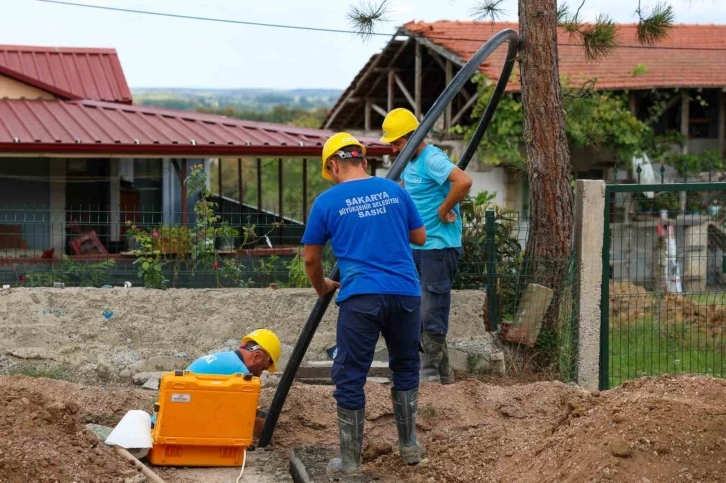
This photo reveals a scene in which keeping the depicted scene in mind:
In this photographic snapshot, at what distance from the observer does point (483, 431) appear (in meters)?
6.70

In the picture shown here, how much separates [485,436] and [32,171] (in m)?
12.0

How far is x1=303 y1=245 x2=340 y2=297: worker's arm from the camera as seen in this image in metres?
5.81

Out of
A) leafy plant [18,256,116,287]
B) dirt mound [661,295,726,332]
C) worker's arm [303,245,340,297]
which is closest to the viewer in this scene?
worker's arm [303,245,340,297]

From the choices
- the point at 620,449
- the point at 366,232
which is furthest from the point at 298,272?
the point at 620,449

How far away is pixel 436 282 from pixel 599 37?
3.63m

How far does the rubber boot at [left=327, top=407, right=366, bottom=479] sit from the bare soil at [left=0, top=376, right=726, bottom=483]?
9.9 inches

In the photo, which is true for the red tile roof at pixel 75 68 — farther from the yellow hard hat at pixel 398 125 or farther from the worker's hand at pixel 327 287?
the worker's hand at pixel 327 287

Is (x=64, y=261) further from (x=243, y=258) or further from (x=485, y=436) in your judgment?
(x=485, y=436)

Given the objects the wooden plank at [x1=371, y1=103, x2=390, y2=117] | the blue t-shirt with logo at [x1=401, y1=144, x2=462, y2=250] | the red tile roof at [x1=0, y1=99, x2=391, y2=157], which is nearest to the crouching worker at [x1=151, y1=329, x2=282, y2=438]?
the blue t-shirt with logo at [x1=401, y1=144, x2=462, y2=250]

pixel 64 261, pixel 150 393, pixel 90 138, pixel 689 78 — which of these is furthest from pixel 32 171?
pixel 689 78

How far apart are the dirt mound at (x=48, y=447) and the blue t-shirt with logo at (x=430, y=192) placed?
2867mm

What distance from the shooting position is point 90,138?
15.2 m

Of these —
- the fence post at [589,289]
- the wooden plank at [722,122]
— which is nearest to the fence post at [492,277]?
the fence post at [589,289]

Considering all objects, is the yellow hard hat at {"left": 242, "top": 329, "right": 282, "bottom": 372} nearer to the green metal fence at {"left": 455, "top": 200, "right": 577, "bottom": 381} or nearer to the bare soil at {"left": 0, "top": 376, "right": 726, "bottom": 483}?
the bare soil at {"left": 0, "top": 376, "right": 726, "bottom": 483}
